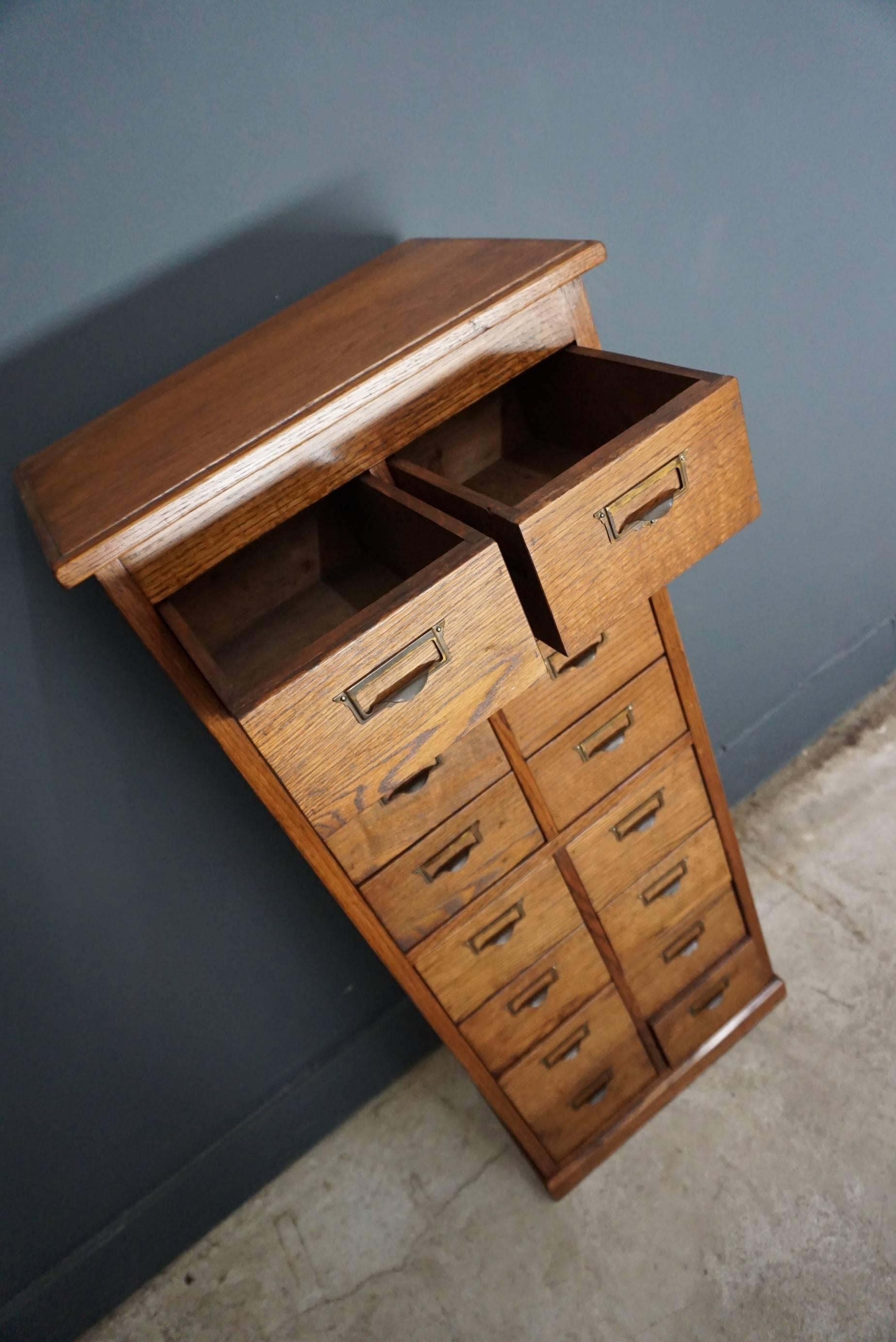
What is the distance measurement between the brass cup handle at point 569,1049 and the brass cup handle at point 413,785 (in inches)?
26.0

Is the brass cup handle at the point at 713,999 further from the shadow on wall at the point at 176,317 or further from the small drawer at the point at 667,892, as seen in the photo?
the shadow on wall at the point at 176,317

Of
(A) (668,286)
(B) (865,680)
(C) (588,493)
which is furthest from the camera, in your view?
(B) (865,680)

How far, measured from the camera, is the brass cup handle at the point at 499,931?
122cm

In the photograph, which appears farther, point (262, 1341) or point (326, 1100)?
point (326, 1100)

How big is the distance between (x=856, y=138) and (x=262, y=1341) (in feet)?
8.40

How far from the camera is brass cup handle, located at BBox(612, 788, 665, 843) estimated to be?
1.30 meters

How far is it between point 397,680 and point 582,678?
1.36ft

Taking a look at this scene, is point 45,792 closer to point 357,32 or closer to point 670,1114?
point 357,32

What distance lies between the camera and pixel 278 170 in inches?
42.8

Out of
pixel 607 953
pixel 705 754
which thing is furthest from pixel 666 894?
pixel 705 754

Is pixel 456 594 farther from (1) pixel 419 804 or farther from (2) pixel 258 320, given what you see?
(2) pixel 258 320

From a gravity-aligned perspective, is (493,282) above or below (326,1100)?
above

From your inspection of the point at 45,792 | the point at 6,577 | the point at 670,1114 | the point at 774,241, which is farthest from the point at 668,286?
the point at 670,1114

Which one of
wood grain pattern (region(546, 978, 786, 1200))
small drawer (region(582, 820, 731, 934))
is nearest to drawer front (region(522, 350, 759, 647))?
small drawer (region(582, 820, 731, 934))
